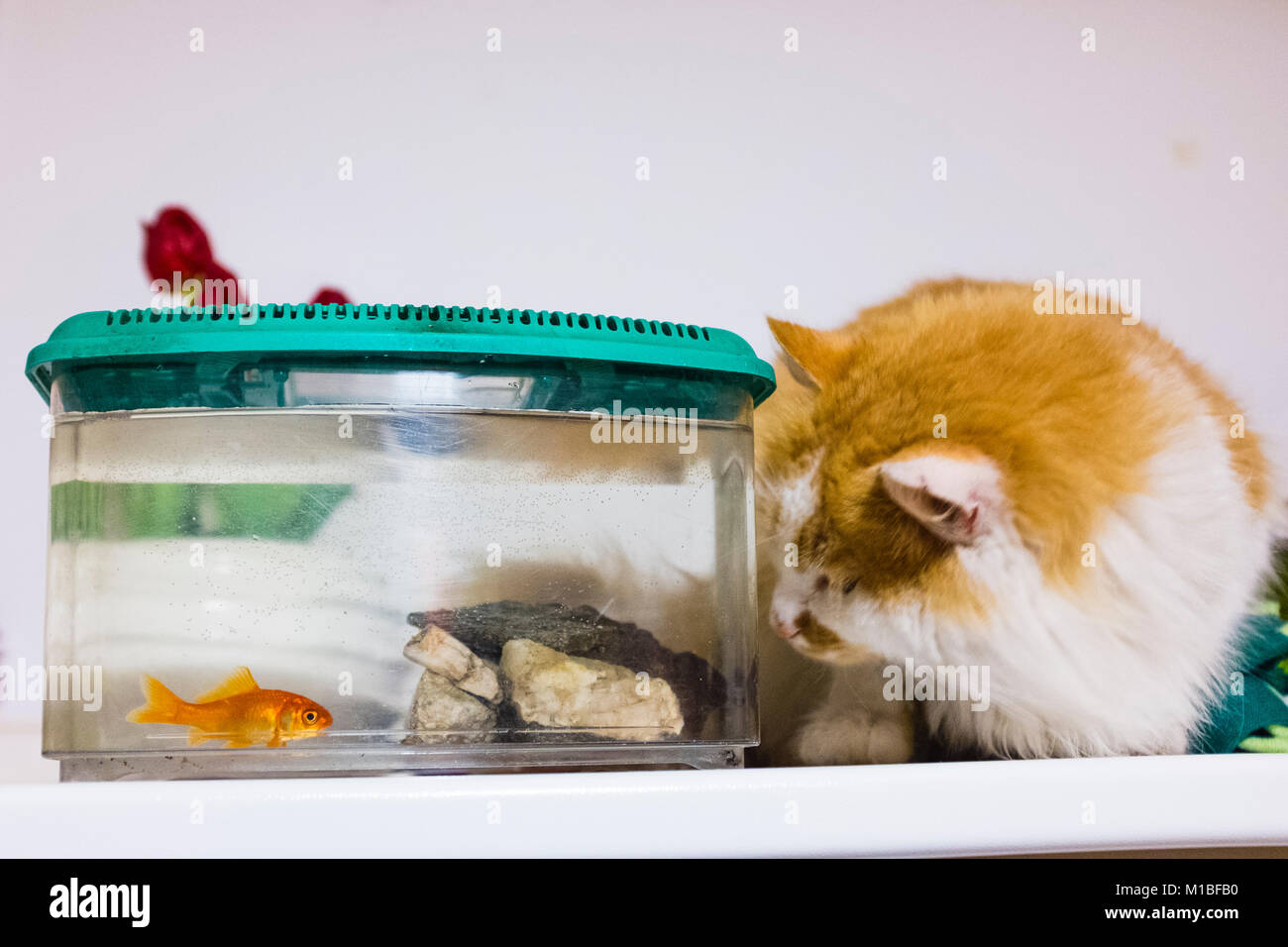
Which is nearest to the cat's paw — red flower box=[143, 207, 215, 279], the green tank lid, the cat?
the cat

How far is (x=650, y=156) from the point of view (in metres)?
1.05

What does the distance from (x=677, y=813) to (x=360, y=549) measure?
0.25 metres

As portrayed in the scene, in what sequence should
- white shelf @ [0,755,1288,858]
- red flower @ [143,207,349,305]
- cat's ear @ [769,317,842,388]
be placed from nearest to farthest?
white shelf @ [0,755,1288,858], cat's ear @ [769,317,842,388], red flower @ [143,207,349,305]

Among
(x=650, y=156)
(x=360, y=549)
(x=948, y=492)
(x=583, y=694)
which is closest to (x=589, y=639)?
(x=583, y=694)

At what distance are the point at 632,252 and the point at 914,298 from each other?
11.2 inches

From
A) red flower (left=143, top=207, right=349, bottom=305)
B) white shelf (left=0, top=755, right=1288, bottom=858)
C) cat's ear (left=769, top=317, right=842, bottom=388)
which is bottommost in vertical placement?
white shelf (left=0, top=755, right=1288, bottom=858)

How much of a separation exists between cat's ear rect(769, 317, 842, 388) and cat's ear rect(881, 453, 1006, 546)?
0.15 metres

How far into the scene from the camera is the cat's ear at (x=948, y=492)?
26.4 inches

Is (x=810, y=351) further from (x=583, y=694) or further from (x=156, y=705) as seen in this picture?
(x=156, y=705)

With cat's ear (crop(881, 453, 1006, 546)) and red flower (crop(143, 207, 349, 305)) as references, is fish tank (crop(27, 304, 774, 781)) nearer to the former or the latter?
cat's ear (crop(881, 453, 1006, 546))

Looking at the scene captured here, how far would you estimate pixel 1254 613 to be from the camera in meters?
0.83

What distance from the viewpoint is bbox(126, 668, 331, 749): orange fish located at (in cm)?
55

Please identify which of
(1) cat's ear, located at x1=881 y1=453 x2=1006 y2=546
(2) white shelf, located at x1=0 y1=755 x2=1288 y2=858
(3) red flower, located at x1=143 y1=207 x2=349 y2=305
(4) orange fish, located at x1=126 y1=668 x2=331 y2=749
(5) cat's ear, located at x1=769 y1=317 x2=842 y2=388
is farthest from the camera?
(3) red flower, located at x1=143 y1=207 x2=349 y2=305

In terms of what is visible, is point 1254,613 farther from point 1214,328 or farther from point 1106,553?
point 1214,328
